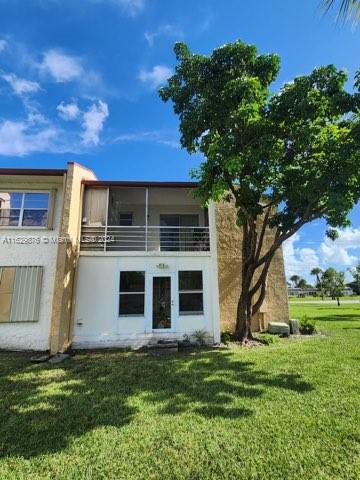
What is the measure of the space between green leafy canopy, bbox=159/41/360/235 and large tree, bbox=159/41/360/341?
0.03 m

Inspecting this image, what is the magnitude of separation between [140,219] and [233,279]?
602 cm

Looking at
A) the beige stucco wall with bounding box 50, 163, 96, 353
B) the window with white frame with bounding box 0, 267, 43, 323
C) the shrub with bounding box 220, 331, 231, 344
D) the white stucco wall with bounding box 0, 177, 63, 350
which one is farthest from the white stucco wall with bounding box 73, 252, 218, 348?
the window with white frame with bounding box 0, 267, 43, 323

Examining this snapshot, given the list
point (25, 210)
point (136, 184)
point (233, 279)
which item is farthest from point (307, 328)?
point (25, 210)

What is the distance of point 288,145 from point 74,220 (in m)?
8.79

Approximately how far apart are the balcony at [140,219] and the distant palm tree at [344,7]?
28.9 ft

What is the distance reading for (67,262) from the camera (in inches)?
439

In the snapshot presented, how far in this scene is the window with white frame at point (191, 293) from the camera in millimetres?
12336

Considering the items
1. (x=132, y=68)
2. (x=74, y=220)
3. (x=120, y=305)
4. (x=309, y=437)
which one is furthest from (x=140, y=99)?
(x=309, y=437)

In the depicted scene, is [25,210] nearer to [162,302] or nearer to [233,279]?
[162,302]

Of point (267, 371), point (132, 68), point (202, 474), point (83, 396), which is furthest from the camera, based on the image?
point (132, 68)

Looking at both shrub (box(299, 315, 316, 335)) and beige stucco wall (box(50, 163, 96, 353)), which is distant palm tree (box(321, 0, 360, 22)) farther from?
shrub (box(299, 315, 316, 335))

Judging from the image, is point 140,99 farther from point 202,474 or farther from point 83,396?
point 202,474

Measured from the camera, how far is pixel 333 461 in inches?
153

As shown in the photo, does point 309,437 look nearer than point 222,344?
Yes
